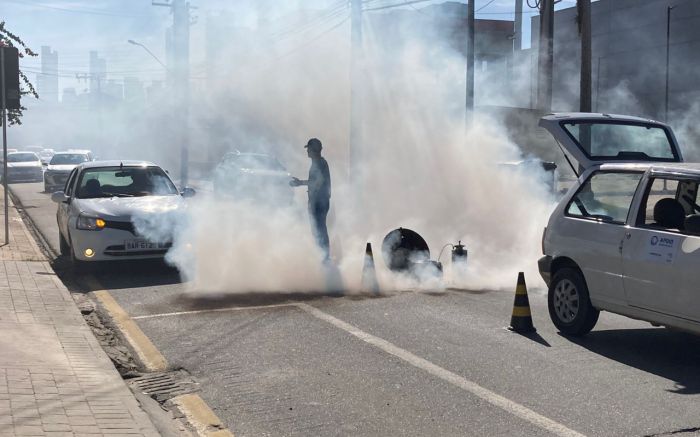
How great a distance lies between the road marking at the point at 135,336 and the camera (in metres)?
6.82

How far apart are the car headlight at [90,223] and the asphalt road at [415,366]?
1.53m

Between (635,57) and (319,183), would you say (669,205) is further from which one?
(635,57)

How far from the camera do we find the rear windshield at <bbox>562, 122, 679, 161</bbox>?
876 centimetres

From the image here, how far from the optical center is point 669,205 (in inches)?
279

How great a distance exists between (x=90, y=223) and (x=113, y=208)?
41 centimetres

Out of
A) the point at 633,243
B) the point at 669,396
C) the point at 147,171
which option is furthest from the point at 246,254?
the point at 669,396

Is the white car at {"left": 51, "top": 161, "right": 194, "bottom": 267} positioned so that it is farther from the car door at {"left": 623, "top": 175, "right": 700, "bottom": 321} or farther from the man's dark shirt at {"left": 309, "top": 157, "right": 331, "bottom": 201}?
the car door at {"left": 623, "top": 175, "right": 700, "bottom": 321}

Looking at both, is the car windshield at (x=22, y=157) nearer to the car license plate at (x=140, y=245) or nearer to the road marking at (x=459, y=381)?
the car license plate at (x=140, y=245)

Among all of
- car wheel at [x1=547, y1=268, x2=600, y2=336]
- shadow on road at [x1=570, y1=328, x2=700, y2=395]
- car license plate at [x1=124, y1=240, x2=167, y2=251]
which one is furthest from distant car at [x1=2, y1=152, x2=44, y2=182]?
shadow on road at [x1=570, y1=328, x2=700, y2=395]

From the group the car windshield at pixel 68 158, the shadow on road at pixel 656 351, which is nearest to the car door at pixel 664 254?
the shadow on road at pixel 656 351

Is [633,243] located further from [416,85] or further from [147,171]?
[416,85]

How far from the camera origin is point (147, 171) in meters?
12.6

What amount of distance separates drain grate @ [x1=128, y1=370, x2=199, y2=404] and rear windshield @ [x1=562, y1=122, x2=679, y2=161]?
4.59m

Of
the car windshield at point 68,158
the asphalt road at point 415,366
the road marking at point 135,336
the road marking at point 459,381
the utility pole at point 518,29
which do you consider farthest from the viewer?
the car windshield at point 68,158
